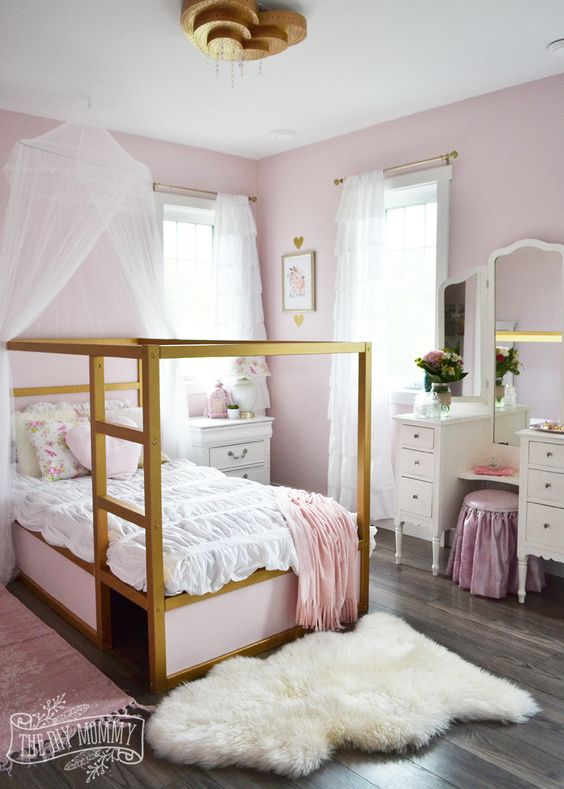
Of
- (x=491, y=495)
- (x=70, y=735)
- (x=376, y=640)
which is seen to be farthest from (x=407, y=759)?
(x=491, y=495)

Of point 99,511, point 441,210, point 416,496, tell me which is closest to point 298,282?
point 441,210

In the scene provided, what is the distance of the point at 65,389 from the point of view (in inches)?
172

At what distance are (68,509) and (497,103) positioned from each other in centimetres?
327

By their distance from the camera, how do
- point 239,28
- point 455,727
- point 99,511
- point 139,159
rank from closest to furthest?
point 455,727
point 99,511
point 239,28
point 139,159

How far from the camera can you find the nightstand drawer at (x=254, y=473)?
4.91 meters

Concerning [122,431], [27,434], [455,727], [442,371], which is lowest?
[455,727]

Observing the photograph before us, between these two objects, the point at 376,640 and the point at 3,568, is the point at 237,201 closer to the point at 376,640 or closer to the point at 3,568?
the point at 3,568

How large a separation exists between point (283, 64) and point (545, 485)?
2545mm

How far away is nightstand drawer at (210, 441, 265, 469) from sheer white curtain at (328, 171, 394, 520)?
0.58m

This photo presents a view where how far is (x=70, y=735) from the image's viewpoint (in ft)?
7.38

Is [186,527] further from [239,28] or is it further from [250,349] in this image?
[239,28]

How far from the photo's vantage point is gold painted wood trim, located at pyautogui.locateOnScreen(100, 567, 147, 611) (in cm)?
253

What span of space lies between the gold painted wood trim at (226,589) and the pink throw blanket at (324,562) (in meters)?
0.12

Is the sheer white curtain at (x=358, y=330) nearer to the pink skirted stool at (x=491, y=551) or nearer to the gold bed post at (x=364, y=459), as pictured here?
the pink skirted stool at (x=491, y=551)
